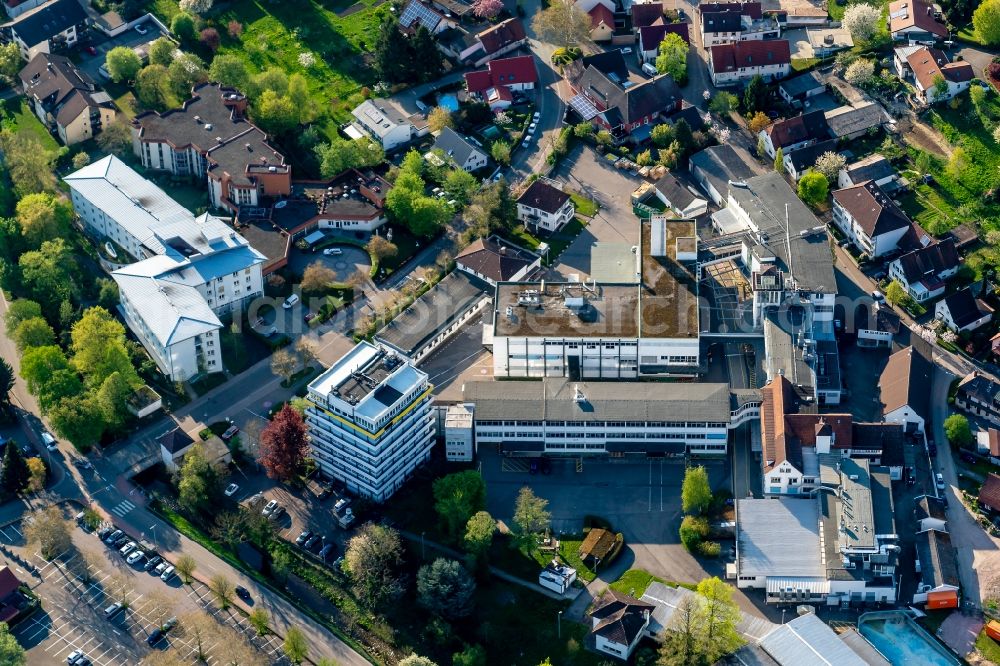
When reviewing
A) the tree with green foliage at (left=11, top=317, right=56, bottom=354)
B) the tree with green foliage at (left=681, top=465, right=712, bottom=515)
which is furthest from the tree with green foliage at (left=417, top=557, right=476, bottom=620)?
the tree with green foliage at (left=11, top=317, right=56, bottom=354)

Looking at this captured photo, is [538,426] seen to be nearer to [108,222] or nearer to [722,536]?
[722,536]

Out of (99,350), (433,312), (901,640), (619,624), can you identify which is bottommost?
(901,640)

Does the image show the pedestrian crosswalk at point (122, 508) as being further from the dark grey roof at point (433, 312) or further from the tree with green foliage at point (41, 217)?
the tree with green foliage at point (41, 217)

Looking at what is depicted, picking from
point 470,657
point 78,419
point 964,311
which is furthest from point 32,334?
point 964,311

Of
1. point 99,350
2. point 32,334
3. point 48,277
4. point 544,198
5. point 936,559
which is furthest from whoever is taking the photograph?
point 544,198

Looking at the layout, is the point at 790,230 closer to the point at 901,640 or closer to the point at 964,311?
the point at 964,311

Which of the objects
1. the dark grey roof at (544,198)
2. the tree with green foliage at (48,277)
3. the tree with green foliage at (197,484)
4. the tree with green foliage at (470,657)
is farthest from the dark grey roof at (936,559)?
the tree with green foliage at (48,277)
